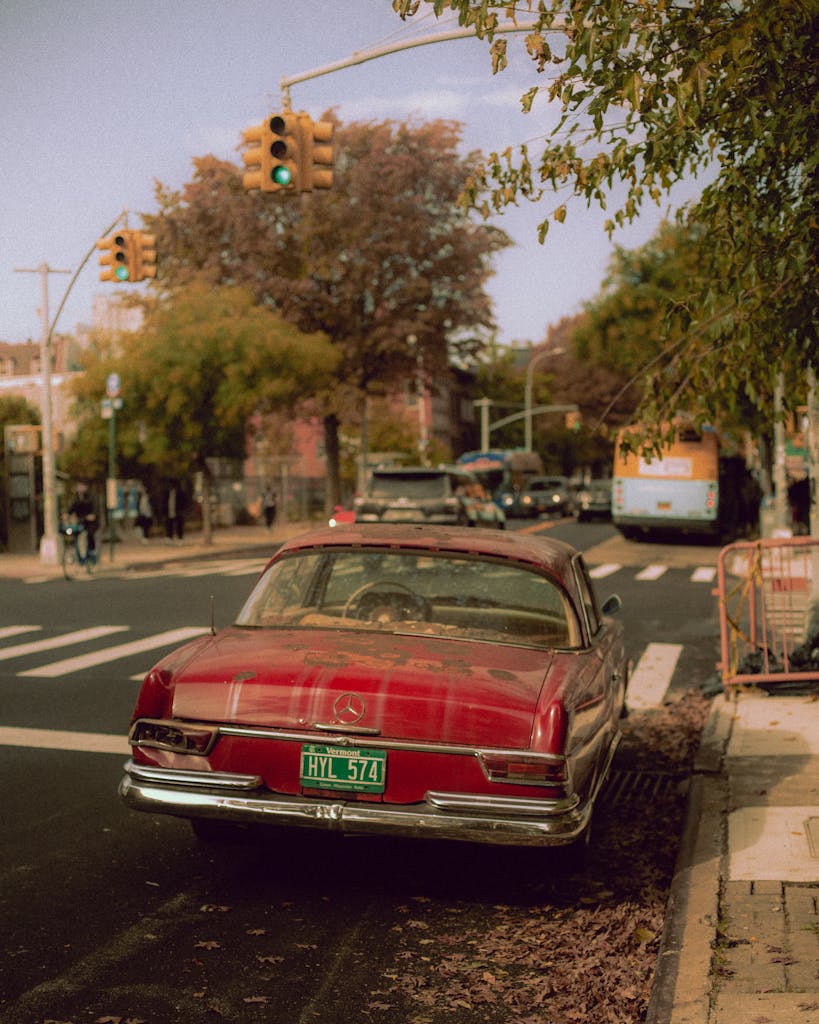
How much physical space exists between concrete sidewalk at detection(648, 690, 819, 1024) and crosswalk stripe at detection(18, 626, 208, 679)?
6575mm

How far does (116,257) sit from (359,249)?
2094cm

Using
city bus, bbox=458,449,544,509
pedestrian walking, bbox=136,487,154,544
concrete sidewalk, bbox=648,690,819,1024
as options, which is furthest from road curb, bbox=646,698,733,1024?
city bus, bbox=458,449,544,509

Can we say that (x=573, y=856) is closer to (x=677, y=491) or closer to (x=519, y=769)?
(x=519, y=769)

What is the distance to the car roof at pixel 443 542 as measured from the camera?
5898mm

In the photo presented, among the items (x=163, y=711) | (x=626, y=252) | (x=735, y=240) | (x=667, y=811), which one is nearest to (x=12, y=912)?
(x=163, y=711)

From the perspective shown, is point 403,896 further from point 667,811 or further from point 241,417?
point 241,417

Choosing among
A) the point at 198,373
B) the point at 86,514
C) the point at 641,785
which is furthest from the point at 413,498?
the point at 641,785

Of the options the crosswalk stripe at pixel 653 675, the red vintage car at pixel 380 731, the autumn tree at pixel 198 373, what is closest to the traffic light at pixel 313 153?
the crosswalk stripe at pixel 653 675

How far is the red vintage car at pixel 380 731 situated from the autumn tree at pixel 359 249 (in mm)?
34480

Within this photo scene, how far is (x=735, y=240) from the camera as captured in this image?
675cm

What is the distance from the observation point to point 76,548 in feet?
81.7

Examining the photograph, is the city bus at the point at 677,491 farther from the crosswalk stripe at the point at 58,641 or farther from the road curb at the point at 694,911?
the road curb at the point at 694,911

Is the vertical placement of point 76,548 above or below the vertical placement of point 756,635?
below

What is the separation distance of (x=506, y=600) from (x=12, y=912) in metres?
2.59
